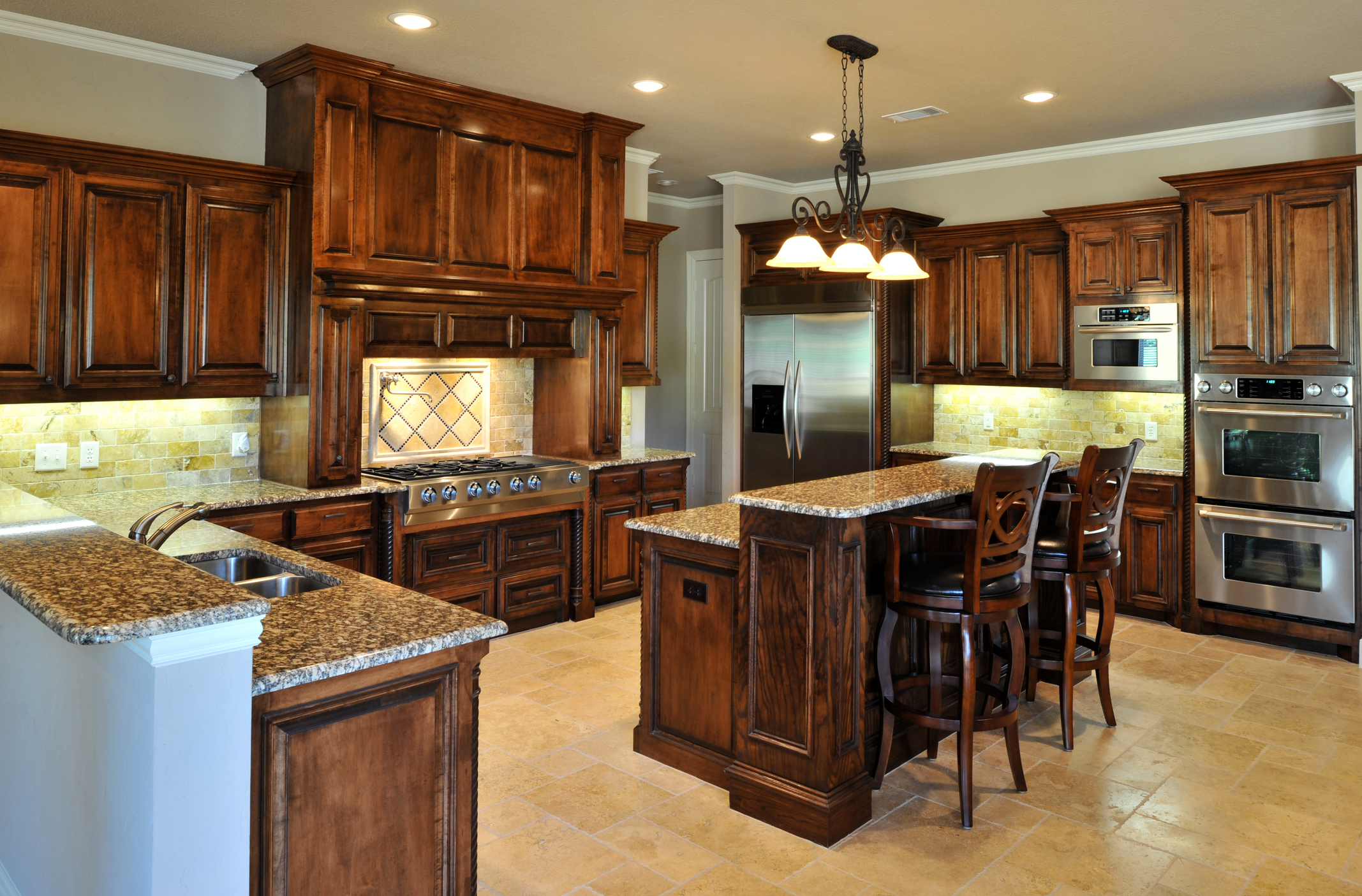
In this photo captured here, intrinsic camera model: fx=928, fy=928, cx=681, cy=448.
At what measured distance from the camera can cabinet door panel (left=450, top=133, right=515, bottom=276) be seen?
4723 millimetres

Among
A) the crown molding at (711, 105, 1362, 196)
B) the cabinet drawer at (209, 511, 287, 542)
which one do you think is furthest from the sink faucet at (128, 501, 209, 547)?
the crown molding at (711, 105, 1362, 196)

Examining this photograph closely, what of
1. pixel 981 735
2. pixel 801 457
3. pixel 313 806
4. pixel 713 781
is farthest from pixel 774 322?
pixel 313 806

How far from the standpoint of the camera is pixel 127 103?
406 cm

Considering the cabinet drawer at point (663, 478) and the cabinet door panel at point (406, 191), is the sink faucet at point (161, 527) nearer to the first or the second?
the cabinet door panel at point (406, 191)

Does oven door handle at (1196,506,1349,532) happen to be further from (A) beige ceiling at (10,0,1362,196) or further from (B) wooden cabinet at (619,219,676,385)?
(B) wooden cabinet at (619,219,676,385)

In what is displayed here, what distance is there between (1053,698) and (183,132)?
4.67 meters

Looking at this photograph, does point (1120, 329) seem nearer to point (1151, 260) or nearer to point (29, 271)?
point (1151, 260)

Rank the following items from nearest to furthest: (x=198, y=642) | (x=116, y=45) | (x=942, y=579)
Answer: (x=198, y=642), (x=942, y=579), (x=116, y=45)

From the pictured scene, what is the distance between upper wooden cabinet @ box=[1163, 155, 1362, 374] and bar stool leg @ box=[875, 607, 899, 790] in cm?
312

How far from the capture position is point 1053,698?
13.5 feet

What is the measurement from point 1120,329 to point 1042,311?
549 mm

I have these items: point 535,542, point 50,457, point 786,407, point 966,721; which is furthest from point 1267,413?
point 50,457

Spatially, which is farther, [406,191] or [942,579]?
[406,191]

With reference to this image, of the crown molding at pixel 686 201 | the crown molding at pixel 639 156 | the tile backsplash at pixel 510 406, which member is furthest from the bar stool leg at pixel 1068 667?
the crown molding at pixel 686 201
